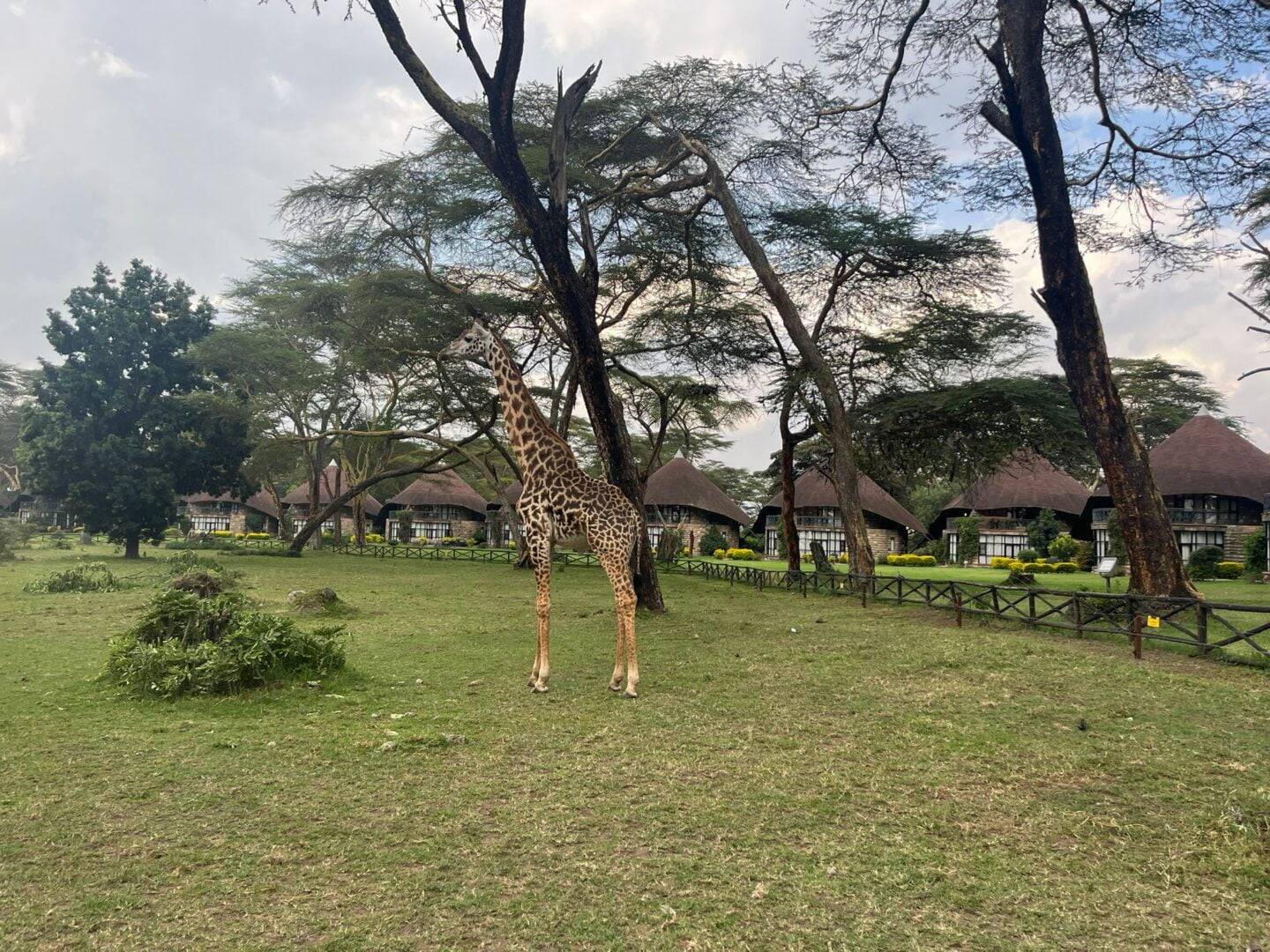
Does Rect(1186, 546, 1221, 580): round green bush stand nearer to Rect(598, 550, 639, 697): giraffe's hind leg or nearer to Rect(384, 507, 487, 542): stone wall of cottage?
Rect(598, 550, 639, 697): giraffe's hind leg

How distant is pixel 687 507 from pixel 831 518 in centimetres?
840

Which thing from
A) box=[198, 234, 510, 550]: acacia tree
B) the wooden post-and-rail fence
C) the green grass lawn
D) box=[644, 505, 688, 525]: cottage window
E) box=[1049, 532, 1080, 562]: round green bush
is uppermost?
box=[198, 234, 510, 550]: acacia tree

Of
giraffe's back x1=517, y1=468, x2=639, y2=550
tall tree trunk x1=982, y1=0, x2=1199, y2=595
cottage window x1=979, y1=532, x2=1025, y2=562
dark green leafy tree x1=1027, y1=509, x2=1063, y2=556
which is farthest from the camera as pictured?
cottage window x1=979, y1=532, x2=1025, y2=562

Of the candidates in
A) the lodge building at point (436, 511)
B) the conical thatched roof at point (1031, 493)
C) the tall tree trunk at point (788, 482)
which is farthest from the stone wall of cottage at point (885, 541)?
the lodge building at point (436, 511)

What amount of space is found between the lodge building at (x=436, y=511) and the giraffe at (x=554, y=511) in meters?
46.7

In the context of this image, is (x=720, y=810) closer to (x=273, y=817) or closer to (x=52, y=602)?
(x=273, y=817)

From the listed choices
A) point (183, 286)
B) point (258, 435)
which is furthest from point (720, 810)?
point (258, 435)

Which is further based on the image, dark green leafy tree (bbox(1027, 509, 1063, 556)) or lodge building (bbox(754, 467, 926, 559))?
lodge building (bbox(754, 467, 926, 559))

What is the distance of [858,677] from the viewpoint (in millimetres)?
8695

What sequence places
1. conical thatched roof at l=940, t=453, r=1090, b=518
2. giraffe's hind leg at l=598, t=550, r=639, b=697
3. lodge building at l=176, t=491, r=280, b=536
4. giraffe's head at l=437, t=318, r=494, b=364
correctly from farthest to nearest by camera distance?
1. lodge building at l=176, t=491, r=280, b=536
2. conical thatched roof at l=940, t=453, r=1090, b=518
3. giraffe's head at l=437, t=318, r=494, b=364
4. giraffe's hind leg at l=598, t=550, r=639, b=697

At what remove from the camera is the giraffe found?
8.09 meters

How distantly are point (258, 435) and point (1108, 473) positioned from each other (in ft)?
113

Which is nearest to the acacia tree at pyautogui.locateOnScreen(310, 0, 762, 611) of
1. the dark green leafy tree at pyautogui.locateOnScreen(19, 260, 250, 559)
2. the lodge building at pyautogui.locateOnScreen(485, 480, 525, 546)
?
the dark green leafy tree at pyautogui.locateOnScreen(19, 260, 250, 559)

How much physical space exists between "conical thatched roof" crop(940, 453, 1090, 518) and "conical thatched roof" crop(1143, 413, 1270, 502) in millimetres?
5616
